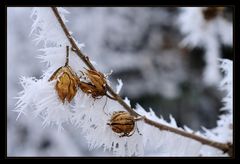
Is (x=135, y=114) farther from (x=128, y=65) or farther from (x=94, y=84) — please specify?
(x=128, y=65)

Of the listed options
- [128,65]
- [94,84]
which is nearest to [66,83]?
[94,84]

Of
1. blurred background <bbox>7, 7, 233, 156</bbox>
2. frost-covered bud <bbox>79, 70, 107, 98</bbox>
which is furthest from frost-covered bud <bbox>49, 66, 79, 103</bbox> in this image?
blurred background <bbox>7, 7, 233, 156</bbox>

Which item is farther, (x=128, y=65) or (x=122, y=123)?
(x=128, y=65)

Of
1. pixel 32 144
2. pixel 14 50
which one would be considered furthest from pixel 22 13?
pixel 32 144

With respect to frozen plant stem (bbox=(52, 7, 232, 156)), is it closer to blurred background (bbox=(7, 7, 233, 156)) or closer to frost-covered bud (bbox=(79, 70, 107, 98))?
frost-covered bud (bbox=(79, 70, 107, 98))

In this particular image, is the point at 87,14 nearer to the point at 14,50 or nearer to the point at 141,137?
the point at 14,50
